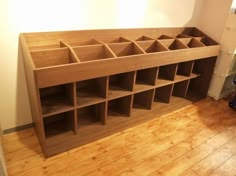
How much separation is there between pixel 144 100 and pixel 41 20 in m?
1.25

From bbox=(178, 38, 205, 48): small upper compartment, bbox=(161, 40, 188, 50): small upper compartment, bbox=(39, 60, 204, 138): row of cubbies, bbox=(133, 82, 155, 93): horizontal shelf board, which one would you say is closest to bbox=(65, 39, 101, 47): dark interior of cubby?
bbox=(39, 60, 204, 138): row of cubbies

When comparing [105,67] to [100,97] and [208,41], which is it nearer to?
[100,97]

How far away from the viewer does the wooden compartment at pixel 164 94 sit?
2186 mm

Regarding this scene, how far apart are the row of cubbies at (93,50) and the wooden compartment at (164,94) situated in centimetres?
46

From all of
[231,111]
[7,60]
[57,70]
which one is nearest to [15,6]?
[7,60]

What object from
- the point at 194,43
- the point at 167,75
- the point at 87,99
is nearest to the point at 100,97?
the point at 87,99

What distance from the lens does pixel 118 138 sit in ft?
5.77

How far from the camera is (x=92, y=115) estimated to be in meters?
1.92

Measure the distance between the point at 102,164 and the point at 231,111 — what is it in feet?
5.56

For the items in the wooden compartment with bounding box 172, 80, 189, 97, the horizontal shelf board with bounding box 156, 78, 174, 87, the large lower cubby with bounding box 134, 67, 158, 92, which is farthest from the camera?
the wooden compartment with bounding box 172, 80, 189, 97

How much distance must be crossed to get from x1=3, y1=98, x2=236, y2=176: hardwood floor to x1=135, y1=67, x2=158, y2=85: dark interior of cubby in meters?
0.43

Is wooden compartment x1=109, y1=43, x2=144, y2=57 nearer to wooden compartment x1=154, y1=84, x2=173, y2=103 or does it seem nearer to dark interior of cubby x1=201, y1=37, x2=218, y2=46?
wooden compartment x1=154, y1=84, x2=173, y2=103

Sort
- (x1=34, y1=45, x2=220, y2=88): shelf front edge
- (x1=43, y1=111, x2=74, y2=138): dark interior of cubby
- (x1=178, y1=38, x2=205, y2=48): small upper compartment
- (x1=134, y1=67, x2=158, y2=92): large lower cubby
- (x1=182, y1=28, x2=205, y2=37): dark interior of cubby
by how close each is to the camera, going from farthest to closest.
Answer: (x1=182, y1=28, x2=205, y2=37): dark interior of cubby, (x1=178, y1=38, x2=205, y2=48): small upper compartment, (x1=134, y1=67, x2=158, y2=92): large lower cubby, (x1=43, y1=111, x2=74, y2=138): dark interior of cubby, (x1=34, y1=45, x2=220, y2=88): shelf front edge

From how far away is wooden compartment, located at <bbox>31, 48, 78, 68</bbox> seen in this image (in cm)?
142
